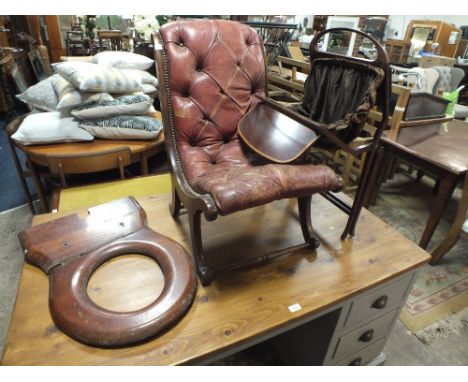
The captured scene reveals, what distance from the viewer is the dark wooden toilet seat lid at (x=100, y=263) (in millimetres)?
775

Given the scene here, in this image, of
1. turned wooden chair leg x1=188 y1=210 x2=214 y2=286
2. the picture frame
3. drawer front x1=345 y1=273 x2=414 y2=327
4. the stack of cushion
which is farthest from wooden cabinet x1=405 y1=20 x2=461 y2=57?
the picture frame

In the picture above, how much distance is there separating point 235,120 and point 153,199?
1.65 feet

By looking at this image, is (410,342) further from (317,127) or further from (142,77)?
(142,77)

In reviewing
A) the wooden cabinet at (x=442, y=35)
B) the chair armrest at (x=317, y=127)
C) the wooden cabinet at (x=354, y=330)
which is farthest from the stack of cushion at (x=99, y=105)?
the wooden cabinet at (x=442, y=35)

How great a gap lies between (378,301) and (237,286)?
1.67 feet

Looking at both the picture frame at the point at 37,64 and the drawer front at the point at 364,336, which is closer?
the drawer front at the point at 364,336

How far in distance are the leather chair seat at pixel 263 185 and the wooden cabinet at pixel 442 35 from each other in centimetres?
546

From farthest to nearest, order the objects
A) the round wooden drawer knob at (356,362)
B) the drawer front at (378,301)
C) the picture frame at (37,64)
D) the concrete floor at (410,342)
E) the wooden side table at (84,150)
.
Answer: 1. the picture frame at (37,64)
2. the wooden side table at (84,150)
3. the concrete floor at (410,342)
4. the round wooden drawer knob at (356,362)
5. the drawer front at (378,301)

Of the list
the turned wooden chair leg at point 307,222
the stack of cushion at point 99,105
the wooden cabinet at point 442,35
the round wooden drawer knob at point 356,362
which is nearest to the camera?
the turned wooden chair leg at point 307,222

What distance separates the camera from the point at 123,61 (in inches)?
84.7

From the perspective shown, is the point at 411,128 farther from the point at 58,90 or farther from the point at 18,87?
the point at 18,87

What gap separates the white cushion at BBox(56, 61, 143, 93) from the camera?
1.65 m

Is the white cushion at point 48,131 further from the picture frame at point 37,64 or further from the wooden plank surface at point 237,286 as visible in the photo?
the picture frame at point 37,64

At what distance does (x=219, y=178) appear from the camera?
894 mm
